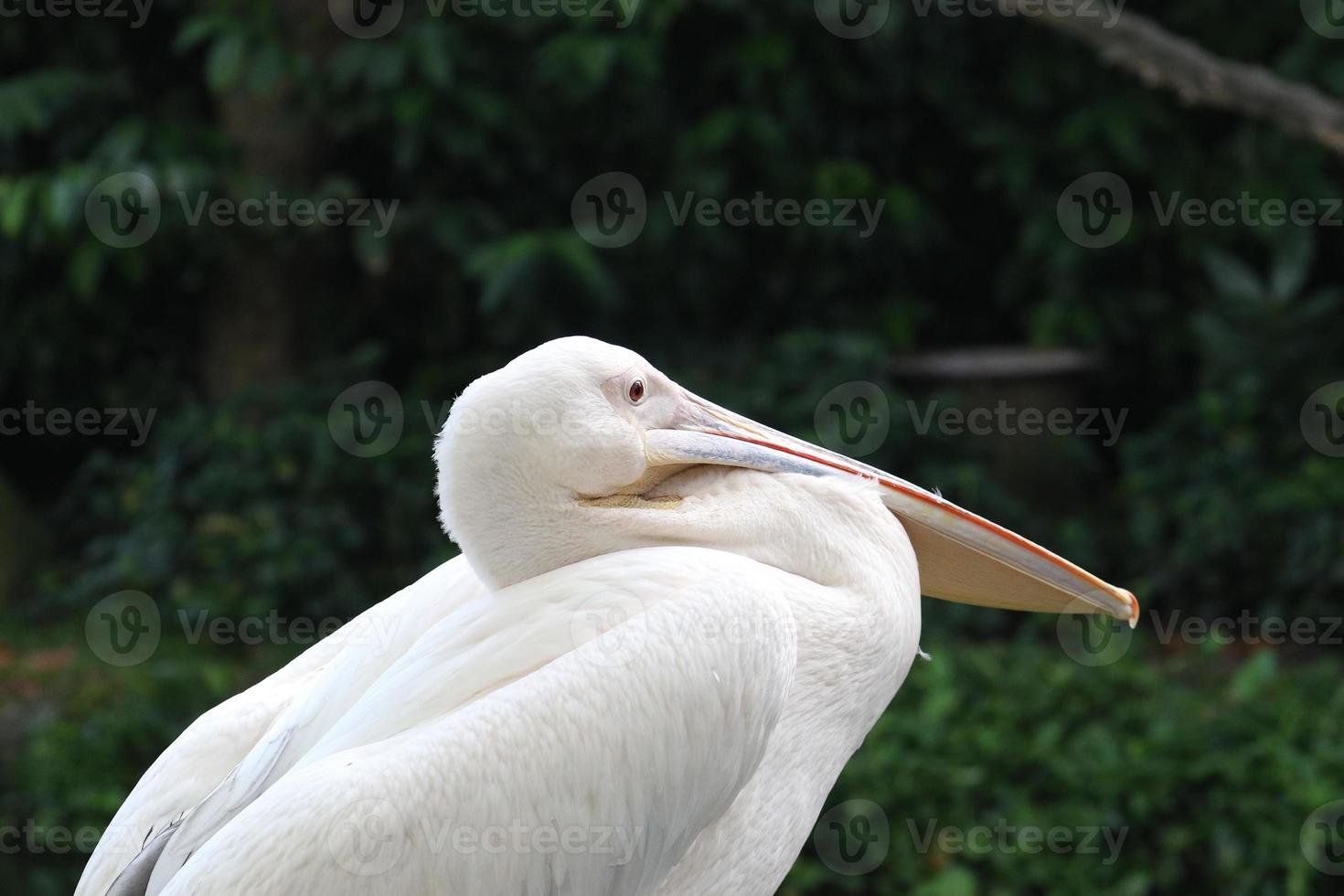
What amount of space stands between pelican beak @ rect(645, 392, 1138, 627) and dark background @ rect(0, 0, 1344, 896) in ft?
7.84

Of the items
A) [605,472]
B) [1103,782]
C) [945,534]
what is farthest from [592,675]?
[1103,782]

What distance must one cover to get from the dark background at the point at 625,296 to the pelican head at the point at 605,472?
2.42 meters

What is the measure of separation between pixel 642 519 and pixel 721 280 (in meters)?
4.31

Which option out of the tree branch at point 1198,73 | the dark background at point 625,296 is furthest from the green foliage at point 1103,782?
the tree branch at point 1198,73

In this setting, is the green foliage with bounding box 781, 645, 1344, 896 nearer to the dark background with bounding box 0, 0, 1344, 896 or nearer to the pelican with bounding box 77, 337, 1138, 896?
the dark background with bounding box 0, 0, 1344, 896

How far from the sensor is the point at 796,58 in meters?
5.76

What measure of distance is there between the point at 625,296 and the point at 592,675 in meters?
4.27

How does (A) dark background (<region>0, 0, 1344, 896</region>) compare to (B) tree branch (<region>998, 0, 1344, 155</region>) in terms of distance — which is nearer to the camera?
(B) tree branch (<region>998, 0, 1344, 155</region>)

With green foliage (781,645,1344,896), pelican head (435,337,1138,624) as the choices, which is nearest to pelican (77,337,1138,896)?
pelican head (435,337,1138,624)

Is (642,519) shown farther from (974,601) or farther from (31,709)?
(31,709)

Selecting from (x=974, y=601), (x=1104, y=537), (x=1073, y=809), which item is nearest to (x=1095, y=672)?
(x=1073, y=809)

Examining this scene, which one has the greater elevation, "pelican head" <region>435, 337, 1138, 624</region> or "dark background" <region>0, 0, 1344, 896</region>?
"pelican head" <region>435, 337, 1138, 624</region>

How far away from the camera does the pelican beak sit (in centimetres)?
183

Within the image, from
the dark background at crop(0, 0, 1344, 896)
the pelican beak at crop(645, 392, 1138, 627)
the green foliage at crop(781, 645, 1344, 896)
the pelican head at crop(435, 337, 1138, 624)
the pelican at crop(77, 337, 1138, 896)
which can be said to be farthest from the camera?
the dark background at crop(0, 0, 1344, 896)
